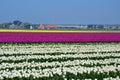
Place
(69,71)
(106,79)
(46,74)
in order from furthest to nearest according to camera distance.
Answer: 1. (69,71)
2. (46,74)
3. (106,79)

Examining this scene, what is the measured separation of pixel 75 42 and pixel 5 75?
944 inches

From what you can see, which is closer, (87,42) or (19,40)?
(19,40)

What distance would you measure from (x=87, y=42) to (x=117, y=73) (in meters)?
23.0

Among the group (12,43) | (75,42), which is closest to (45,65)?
(12,43)

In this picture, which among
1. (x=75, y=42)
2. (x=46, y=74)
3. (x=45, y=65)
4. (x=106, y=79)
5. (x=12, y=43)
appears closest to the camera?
(x=106, y=79)

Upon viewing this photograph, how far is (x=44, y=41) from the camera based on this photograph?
36125 mm

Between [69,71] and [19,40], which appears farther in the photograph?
[19,40]

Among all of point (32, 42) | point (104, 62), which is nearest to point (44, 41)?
point (32, 42)

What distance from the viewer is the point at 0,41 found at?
34281 millimetres

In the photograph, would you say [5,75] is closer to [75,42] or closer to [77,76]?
[77,76]

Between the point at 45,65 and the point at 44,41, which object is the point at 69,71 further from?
the point at 44,41

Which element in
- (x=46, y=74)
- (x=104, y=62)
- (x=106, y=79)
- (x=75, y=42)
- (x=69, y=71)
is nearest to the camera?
(x=106, y=79)

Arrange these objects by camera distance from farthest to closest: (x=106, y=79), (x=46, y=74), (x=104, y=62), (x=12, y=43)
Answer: (x=12, y=43)
(x=104, y=62)
(x=46, y=74)
(x=106, y=79)

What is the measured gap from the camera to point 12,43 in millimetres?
34125
